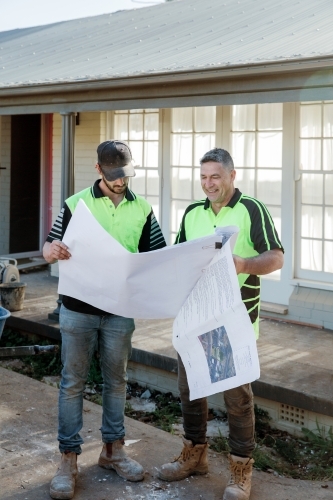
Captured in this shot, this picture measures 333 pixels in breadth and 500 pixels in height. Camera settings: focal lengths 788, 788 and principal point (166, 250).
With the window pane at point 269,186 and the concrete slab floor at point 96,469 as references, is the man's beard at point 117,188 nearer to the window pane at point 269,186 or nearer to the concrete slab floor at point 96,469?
the concrete slab floor at point 96,469

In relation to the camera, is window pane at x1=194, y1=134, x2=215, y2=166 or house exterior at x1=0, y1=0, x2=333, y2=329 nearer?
house exterior at x1=0, y1=0, x2=333, y2=329

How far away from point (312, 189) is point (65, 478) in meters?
4.55

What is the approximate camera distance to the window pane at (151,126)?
9539 millimetres

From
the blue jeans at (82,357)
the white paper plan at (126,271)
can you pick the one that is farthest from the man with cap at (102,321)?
the white paper plan at (126,271)

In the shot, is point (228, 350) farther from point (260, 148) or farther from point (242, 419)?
point (260, 148)

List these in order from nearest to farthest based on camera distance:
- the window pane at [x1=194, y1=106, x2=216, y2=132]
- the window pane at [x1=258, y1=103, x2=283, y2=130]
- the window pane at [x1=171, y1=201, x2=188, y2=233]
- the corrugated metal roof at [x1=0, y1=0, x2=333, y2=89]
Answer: the corrugated metal roof at [x1=0, y1=0, x2=333, y2=89] < the window pane at [x1=258, y1=103, x2=283, y2=130] < the window pane at [x1=194, y1=106, x2=216, y2=132] < the window pane at [x1=171, y1=201, x2=188, y2=233]

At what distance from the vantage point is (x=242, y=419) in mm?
4062

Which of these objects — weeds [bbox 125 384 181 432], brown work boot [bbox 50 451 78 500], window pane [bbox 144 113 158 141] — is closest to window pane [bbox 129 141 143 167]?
window pane [bbox 144 113 158 141]

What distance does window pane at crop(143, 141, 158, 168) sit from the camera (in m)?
9.55

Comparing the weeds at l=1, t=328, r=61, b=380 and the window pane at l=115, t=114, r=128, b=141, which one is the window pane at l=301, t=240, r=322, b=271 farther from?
the window pane at l=115, t=114, r=128, b=141

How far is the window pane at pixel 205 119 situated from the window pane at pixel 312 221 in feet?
5.13

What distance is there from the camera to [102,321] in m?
4.25

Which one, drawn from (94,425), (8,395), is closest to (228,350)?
(94,425)

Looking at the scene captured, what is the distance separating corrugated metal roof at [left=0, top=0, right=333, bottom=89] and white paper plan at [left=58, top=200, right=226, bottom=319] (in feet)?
8.59
